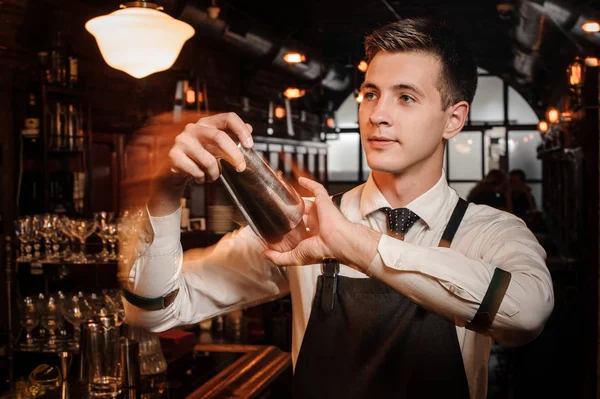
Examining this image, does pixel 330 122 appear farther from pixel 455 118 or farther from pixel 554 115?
pixel 455 118

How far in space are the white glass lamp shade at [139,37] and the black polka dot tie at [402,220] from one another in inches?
71.7

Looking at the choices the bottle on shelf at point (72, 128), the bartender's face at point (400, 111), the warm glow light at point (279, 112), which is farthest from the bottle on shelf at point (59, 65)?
the warm glow light at point (279, 112)

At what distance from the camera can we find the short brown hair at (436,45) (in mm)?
1774

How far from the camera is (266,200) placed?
145 cm

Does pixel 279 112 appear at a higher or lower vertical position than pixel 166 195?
higher

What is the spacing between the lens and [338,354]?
1817 millimetres

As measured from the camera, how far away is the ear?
1863 mm

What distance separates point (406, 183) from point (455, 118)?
0.21m

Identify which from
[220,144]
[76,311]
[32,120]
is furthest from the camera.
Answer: [32,120]

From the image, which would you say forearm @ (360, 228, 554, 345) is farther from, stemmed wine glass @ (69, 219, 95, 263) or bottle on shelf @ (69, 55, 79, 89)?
bottle on shelf @ (69, 55, 79, 89)

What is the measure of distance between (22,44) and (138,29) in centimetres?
294

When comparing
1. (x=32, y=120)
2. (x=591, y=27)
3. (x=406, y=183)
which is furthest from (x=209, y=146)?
(x=591, y=27)

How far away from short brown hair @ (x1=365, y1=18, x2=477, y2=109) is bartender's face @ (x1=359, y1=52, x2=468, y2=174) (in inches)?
0.8

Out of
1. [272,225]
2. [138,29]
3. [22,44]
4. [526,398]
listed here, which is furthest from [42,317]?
[526,398]
